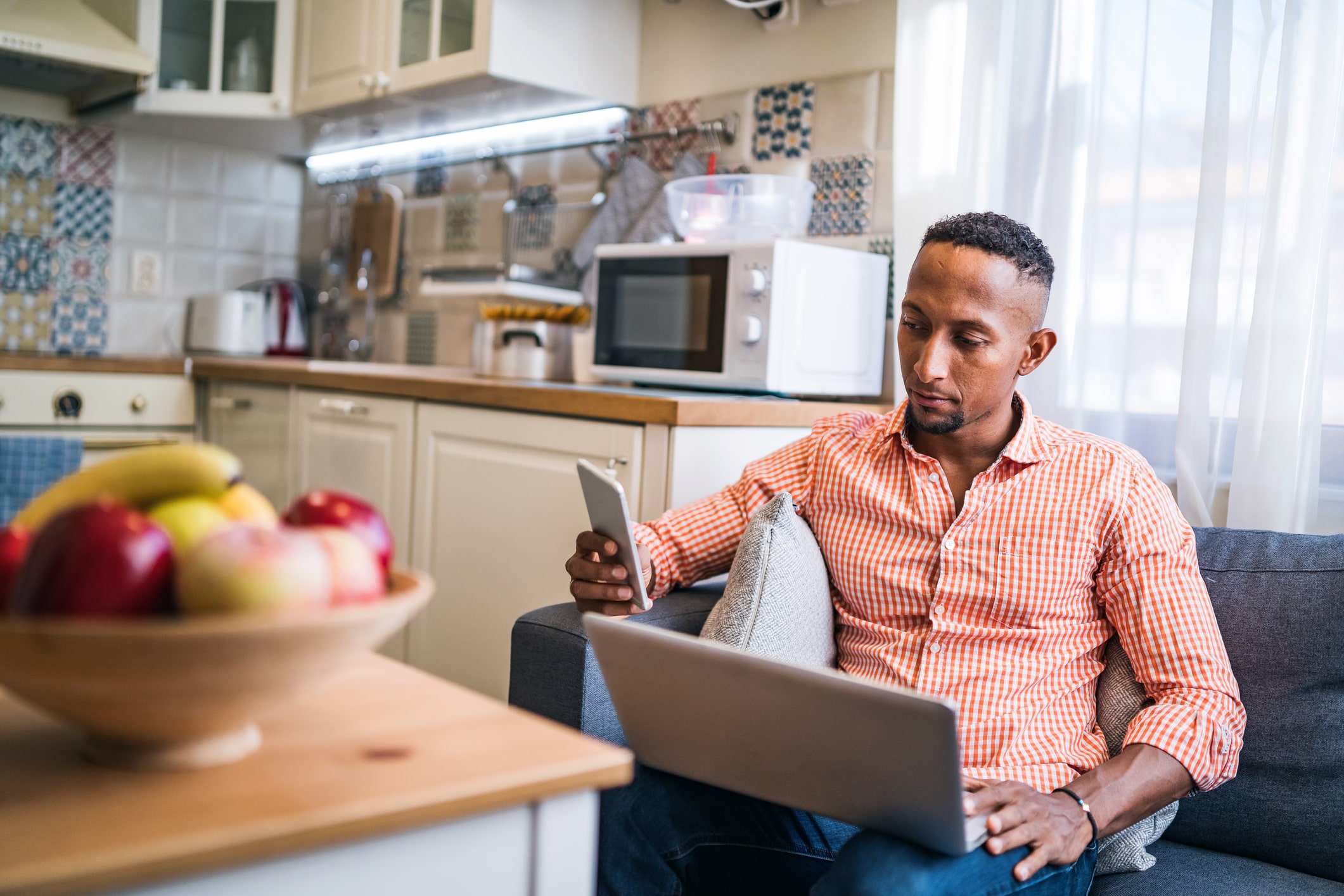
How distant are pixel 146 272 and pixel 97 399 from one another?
80cm

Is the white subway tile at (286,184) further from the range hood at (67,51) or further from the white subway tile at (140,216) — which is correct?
the range hood at (67,51)

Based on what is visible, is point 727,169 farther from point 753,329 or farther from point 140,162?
point 140,162

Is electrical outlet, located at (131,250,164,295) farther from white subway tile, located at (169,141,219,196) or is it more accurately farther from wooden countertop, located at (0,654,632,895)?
wooden countertop, located at (0,654,632,895)

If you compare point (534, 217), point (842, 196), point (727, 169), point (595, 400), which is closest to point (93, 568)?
point (595, 400)

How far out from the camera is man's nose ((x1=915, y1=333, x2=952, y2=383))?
139 centimetres

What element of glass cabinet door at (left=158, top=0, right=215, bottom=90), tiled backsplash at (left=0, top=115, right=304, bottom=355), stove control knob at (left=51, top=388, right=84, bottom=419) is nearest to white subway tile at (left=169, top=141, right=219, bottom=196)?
tiled backsplash at (left=0, top=115, right=304, bottom=355)

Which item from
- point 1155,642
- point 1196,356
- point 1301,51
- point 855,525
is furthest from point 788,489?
point 1301,51

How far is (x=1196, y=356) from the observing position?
177 centimetres

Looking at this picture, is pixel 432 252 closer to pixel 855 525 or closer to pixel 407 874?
pixel 855 525

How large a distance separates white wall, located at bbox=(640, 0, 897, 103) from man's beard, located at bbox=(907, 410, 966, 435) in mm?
1141

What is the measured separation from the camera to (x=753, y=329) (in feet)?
6.83

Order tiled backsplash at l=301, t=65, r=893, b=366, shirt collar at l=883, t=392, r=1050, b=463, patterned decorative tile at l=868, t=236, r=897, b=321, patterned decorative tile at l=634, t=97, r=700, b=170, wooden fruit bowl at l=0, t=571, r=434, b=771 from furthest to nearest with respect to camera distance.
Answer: patterned decorative tile at l=634, t=97, r=700, b=170
tiled backsplash at l=301, t=65, r=893, b=366
patterned decorative tile at l=868, t=236, r=897, b=321
shirt collar at l=883, t=392, r=1050, b=463
wooden fruit bowl at l=0, t=571, r=434, b=771

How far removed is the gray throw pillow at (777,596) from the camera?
136 centimetres

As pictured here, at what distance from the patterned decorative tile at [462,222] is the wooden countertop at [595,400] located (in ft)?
2.51
